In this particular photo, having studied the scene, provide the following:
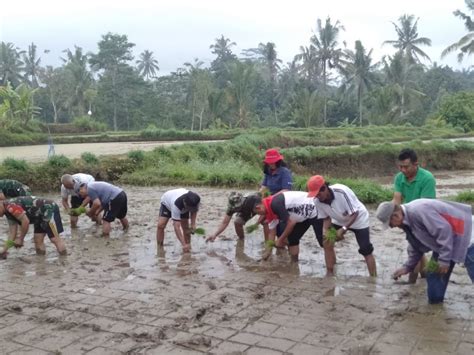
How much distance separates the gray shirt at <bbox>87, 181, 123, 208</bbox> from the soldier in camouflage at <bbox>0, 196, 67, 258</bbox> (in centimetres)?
123

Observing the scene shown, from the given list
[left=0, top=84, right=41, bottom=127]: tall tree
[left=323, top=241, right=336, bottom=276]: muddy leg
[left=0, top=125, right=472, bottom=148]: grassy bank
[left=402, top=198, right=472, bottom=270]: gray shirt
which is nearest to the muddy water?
[left=0, top=125, right=472, bottom=148]: grassy bank

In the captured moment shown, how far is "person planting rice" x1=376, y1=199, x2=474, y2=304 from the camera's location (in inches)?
185

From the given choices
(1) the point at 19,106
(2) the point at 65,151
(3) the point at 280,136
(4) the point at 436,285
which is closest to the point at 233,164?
(2) the point at 65,151

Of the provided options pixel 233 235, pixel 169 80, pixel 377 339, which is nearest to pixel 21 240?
pixel 233 235

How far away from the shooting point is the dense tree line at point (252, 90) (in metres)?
41.5

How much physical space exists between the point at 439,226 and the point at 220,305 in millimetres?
2238

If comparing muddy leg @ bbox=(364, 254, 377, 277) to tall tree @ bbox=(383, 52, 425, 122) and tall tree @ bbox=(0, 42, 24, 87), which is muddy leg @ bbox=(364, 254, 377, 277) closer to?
tall tree @ bbox=(383, 52, 425, 122)

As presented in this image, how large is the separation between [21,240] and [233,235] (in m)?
3.34

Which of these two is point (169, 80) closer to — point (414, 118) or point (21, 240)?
point (414, 118)

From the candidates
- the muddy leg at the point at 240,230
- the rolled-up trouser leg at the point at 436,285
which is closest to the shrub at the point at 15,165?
the muddy leg at the point at 240,230

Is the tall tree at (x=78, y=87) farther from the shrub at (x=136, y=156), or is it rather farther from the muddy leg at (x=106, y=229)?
the muddy leg at (x=106, y=229)

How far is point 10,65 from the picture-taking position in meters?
51.5

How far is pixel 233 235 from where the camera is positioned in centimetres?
896

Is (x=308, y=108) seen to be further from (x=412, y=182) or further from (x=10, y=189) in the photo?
(x=412, y=182)
